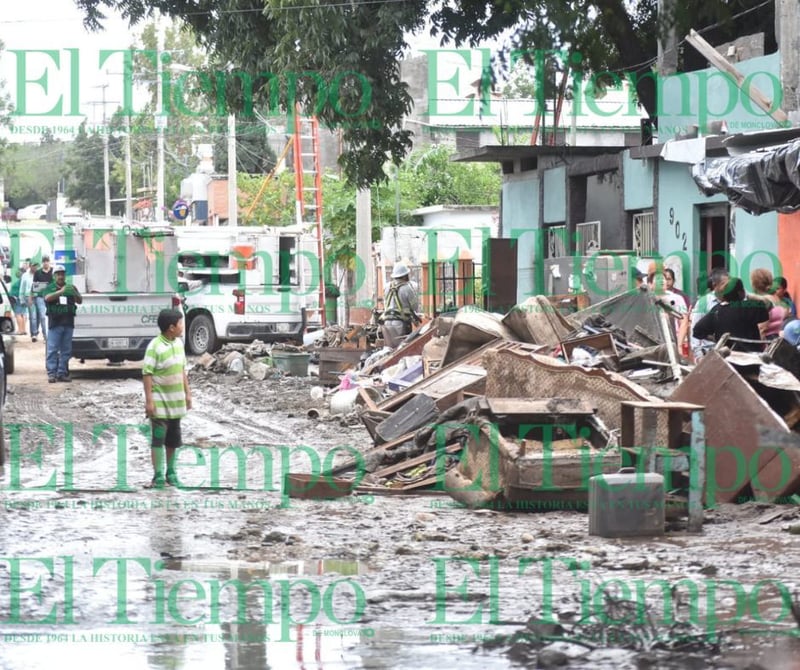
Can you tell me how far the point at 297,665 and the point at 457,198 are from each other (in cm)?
4285

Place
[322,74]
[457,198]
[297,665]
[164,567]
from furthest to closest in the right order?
[457,198] → [322,74] → [164,567] → [297,665]

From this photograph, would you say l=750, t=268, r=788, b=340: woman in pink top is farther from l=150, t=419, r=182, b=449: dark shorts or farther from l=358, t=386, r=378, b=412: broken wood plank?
l=150, t=419, r=182, b=449: dark shorts

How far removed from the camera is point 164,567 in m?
8.65

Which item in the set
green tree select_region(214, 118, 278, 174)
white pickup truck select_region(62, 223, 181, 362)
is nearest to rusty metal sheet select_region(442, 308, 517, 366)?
white pickup truck select_region(62, 223, 181, 362)

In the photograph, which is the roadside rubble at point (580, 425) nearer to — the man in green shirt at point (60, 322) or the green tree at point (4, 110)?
the man in green shirt at point (60, 322)

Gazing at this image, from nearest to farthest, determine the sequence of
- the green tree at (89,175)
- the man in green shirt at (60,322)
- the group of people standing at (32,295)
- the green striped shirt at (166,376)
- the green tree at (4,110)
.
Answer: the green striped shirt at (166,376) < the man in green shirt at (60,322) < the group of people standing at (32,295) < the green tree at (4,110) < the green tree at (89,175)

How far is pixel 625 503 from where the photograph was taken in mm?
9633

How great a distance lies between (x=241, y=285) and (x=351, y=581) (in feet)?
70.1

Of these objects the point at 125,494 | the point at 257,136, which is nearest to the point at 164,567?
the point at 125,494

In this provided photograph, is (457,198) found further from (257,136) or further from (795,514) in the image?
(795,514)

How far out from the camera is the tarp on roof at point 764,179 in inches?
525

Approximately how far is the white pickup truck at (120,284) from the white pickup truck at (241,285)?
5.92 feet

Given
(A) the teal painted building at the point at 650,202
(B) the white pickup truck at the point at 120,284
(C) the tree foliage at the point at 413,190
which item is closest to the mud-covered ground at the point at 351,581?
(A) the teal painted building at the point at 650,202

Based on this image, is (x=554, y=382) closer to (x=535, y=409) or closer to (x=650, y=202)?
(x=535, y=409)
